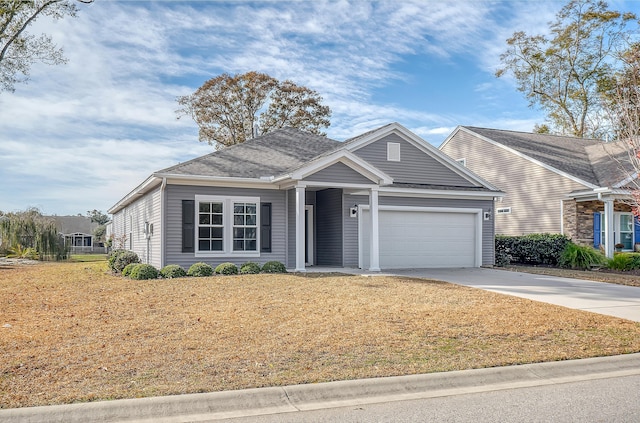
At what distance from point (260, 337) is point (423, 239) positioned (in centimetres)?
1292

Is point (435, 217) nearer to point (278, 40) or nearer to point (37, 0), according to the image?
point (278, 40)

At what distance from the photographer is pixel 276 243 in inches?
695

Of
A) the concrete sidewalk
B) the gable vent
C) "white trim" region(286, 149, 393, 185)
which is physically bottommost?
the concrete sidewalk

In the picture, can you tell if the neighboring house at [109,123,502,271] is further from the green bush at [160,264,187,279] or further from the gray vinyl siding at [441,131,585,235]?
the gray vinyl siding at [441,131,585,235]

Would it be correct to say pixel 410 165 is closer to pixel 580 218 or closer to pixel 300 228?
pixel 300 228

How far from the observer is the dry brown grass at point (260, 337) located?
573 cm

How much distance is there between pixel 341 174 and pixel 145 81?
31.6 feet

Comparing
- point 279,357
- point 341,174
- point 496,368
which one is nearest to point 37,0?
point 341,174

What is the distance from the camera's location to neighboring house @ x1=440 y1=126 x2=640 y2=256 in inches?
890

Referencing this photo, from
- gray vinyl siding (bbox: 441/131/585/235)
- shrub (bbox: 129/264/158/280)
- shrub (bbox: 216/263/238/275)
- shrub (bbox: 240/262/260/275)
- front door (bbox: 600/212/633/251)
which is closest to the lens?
shrub (bbox: 129/264/158/280)

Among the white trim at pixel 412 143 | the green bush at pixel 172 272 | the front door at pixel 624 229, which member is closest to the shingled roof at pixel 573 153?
the front door at pixel 624 229

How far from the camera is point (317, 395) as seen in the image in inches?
212

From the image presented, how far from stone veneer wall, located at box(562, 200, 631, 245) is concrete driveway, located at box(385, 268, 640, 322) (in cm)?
649

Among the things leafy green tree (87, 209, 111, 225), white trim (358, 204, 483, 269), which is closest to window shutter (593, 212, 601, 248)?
white trim (358, 204, 483, 269)
